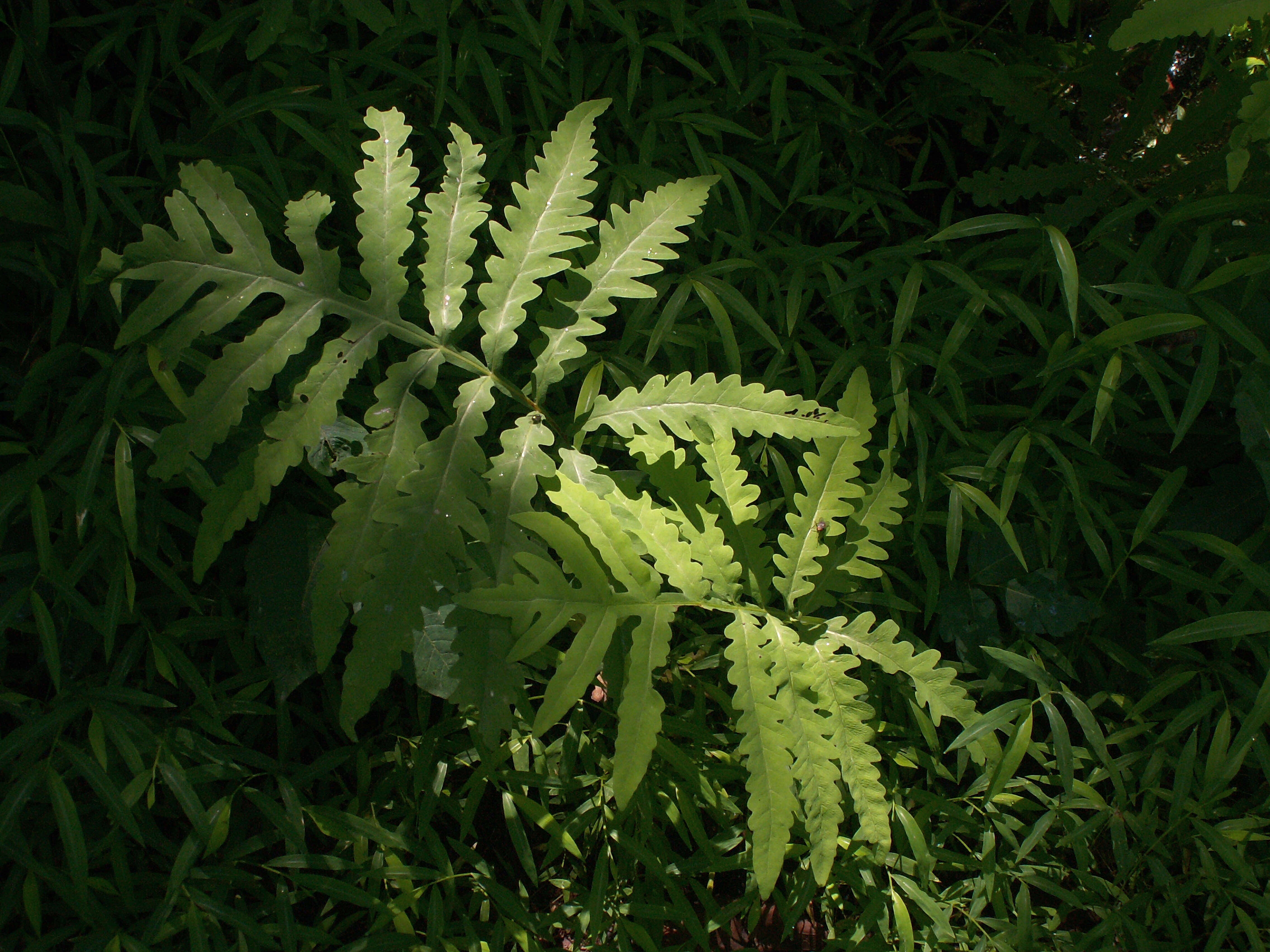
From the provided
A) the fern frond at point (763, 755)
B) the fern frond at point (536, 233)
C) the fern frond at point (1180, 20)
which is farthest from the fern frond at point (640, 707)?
the fern frond at point (1180, 20)

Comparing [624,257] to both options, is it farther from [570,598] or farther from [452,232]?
[570,598]

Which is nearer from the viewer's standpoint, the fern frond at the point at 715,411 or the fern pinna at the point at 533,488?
the fern pinna at the point at 533,488

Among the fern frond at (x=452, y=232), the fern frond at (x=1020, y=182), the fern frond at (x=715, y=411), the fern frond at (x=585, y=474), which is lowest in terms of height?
the fern frond at (x=585, y=474)

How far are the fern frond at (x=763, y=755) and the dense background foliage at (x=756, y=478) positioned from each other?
53 centimetres

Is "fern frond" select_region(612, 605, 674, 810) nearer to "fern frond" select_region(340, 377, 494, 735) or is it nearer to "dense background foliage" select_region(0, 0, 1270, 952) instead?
"fern frond" select_region(340, 377, 494, 735)

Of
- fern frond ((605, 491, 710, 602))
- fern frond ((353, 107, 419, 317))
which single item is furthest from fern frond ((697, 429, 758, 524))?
fern frond ((353, 107, 419, 317))

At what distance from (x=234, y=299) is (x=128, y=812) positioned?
3.36 feet

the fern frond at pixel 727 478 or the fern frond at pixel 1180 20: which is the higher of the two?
the fern frond at pixel 1180 20

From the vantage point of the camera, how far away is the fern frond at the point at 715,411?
4.47ft

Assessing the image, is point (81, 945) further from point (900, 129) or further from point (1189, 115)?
point (1189, 115)

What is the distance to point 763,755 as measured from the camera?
1.23 m

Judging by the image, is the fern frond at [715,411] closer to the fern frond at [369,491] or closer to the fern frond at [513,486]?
the fern frond at [513,486]

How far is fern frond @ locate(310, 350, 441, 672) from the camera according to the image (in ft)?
3.93

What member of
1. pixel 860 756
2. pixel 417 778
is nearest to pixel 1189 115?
pixel 860 756
